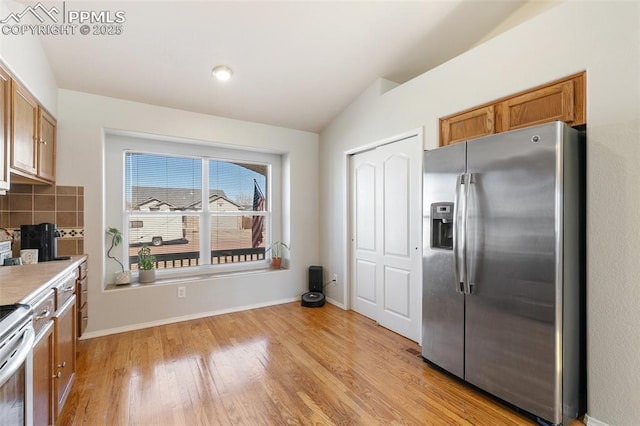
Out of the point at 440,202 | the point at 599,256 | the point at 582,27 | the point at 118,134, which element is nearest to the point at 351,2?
the point at 582,27

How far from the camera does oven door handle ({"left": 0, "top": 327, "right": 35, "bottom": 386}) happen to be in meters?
1.05

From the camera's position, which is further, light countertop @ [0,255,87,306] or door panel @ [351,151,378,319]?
door panel @ [351,151,378,319]

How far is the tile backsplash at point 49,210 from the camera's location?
8.79 feet

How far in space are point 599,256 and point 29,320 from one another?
3.00m

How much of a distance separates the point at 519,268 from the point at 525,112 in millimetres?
1140

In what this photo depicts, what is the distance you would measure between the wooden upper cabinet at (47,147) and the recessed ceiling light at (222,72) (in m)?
1.47

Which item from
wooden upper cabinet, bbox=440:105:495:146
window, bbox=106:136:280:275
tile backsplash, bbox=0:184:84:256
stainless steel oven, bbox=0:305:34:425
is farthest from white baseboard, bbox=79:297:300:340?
wooden upper cabinet, bbox=440:105:495:146

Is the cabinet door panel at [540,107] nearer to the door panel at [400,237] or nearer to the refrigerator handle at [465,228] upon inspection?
the refrigerator handle at [465,228]

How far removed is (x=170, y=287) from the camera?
136 inches

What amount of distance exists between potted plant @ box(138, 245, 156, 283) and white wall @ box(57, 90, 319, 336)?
0.20 meters

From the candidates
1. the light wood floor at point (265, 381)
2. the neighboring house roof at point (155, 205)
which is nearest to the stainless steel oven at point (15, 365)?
the light wood floor at point (265, 381)

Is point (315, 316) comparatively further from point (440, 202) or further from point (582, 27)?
point (582, 27)

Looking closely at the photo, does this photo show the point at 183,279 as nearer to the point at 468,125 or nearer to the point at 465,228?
the point at 465,228

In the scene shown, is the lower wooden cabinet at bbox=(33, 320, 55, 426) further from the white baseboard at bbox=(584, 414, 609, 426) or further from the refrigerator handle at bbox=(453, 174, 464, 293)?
the white baseboard at bbox=(584, 414, 609, 426)
